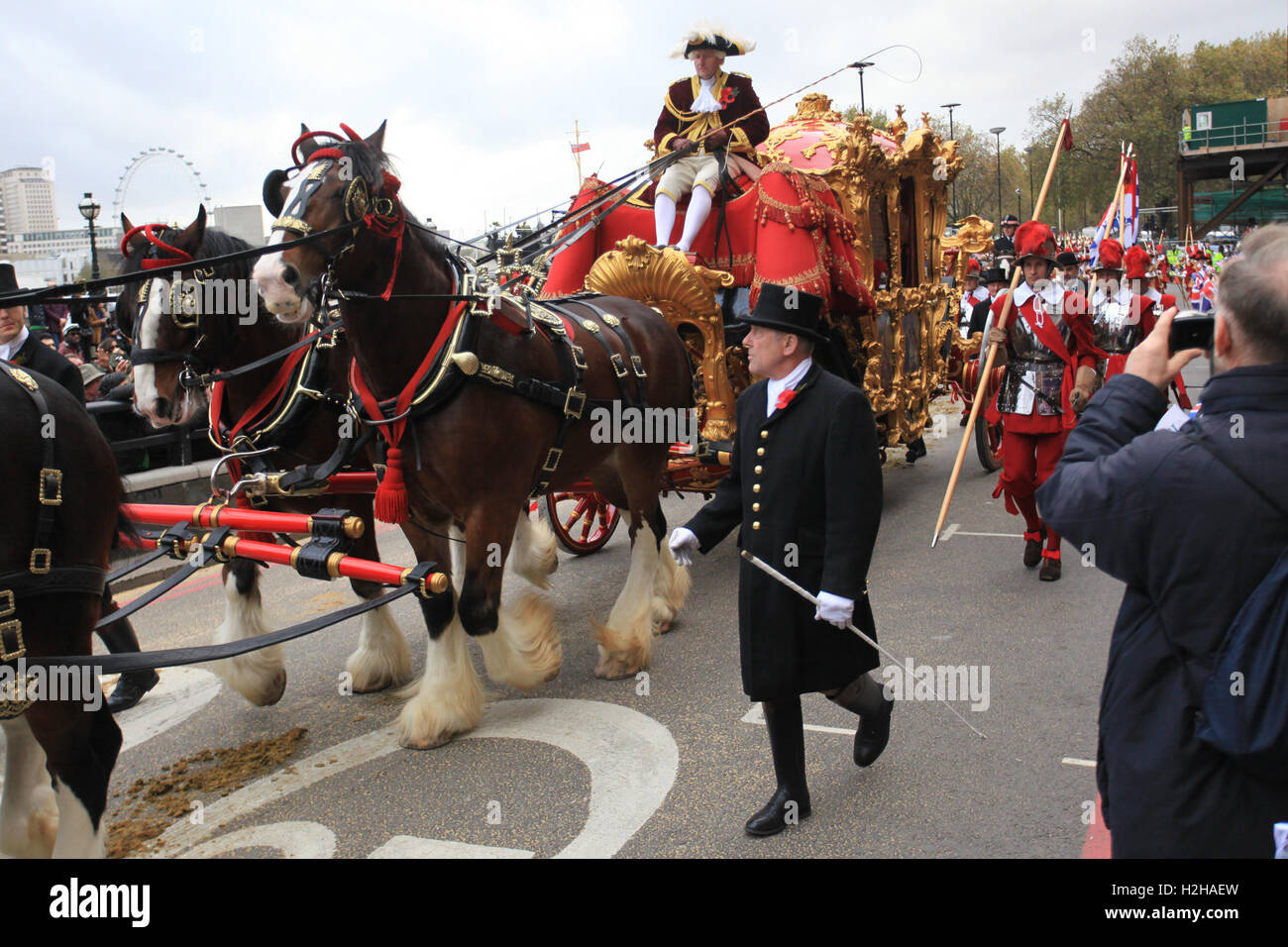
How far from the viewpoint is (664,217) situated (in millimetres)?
7125

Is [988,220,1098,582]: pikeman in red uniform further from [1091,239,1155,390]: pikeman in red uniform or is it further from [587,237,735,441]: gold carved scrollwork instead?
[587,237,735,441]: gold carved scrollwork

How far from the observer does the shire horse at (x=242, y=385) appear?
14.6 feet

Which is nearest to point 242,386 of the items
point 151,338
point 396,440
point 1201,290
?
point 151,338

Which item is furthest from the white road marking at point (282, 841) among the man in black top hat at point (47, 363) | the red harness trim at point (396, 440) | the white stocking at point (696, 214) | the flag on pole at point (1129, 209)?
the flag on pole at point (1129, 209)

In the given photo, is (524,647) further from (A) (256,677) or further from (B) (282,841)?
(B) (282,841)

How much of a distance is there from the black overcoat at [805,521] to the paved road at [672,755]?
25.4 inches

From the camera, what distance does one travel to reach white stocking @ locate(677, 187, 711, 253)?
6.94 meters

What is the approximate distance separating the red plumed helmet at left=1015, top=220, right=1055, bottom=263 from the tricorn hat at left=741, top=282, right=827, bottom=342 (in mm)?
3683

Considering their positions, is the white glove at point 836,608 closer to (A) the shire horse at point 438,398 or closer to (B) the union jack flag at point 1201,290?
(A) the shire horse at point 438,398

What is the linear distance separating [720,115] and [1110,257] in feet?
10.8

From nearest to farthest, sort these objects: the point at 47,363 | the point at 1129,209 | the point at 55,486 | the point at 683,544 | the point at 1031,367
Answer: the point at 55,486 → the point at 683,544 → the point at 47,363 → the point at 1031,367 → the point at 1129,209
